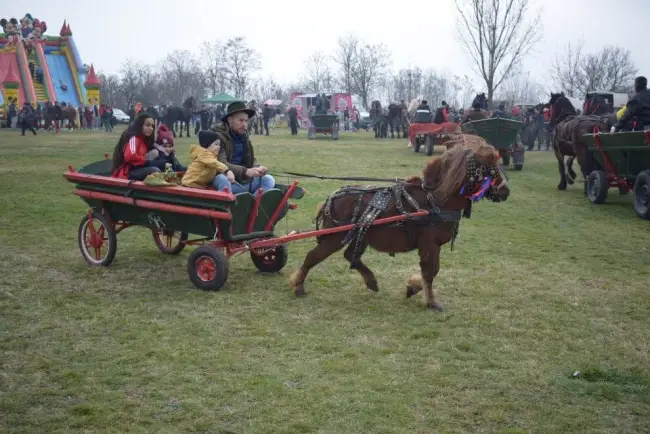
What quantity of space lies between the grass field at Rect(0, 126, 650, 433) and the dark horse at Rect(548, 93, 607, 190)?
452 cm

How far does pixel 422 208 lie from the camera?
22.1 feet

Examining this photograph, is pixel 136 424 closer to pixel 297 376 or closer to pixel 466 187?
pixel 297 376

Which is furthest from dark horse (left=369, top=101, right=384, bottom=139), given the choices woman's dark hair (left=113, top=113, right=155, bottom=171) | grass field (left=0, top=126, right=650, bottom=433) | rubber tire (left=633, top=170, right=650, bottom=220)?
woman's dark hair (left=113, top=113, right=155, bottom=171)

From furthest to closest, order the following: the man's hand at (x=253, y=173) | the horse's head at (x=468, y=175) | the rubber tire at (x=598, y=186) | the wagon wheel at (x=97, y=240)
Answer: the rubber tire at (x=598, y=186) → the wagon wheel at (x=97, y=240) → the man's hand at (x=253, y=173) → the horse's head at (x=468, y=175)

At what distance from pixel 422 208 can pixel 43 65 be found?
49.7m

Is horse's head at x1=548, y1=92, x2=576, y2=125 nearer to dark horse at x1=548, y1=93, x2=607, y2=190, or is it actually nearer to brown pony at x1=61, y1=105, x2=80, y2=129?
dark horse at x1=548, y1=93, x2=607, y2=190

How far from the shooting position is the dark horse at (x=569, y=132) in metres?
14.4

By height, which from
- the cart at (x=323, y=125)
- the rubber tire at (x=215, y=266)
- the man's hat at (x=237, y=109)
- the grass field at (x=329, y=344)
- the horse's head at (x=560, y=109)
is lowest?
the cart at (x=323, y=125)

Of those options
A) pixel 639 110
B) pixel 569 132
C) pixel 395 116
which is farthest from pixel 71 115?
pixel 639 110

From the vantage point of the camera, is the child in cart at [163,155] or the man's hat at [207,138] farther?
the child in cart at [163,155]

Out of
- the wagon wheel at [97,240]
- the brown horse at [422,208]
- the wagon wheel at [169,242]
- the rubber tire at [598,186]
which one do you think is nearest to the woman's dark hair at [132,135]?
the wagon wheel at [97,240]

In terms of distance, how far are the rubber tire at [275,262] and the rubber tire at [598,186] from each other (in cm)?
810

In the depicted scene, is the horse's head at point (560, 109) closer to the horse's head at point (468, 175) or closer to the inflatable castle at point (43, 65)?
the horse's head at point (468, 175)

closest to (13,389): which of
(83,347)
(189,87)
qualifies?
(83,347)
